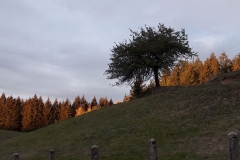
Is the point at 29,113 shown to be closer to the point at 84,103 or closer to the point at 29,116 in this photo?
the point at 29,116

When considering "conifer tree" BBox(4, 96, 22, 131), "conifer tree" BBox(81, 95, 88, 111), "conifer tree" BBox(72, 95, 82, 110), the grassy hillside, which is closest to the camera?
the grassy hillside

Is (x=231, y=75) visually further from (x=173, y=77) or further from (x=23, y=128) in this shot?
(x=23, y=128)

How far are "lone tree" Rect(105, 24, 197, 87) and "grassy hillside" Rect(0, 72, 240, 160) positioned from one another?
483 inches

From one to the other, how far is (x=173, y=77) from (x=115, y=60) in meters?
33.8

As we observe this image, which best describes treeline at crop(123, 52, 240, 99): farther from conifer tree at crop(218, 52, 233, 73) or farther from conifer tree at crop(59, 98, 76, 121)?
conifer tree at crop(59, 98, 76, 121)

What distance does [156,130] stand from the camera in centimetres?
1984

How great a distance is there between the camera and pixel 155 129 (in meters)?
20.1

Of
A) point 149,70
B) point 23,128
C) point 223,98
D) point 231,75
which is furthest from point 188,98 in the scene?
point 23,128

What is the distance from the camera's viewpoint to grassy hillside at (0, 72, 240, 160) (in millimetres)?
16031

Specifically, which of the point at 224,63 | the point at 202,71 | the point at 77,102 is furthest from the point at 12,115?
the point at 224,63

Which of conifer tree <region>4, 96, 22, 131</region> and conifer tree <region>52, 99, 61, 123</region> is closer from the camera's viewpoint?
conifer tree <region>4, 96, 22, 131</region>

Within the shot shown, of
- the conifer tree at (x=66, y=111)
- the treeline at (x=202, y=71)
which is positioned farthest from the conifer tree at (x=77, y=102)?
the treeline at (x=202, y=71)

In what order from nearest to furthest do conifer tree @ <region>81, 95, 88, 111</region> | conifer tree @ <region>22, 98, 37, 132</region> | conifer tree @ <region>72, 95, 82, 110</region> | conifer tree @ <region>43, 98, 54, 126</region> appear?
1. conifer tree @ <region>22, 98, 37, 132</region>
2. conifer tree @ <region>43, 98, 54, 126</region>
3. conifer tree @ <region>72, 95, 82, 110</region>
4. conifer tree @ <region>81, 95, 88, 111</region>

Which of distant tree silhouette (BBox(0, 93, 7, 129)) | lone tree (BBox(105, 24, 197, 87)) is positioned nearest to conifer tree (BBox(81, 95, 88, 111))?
distant tree silhouette (BBox(0, 93, 7, 129))
